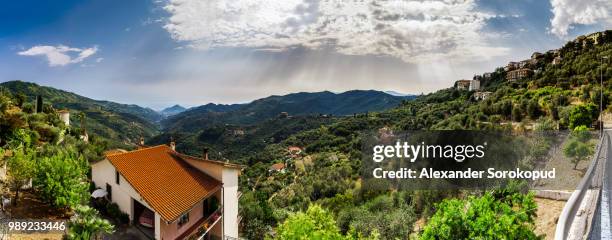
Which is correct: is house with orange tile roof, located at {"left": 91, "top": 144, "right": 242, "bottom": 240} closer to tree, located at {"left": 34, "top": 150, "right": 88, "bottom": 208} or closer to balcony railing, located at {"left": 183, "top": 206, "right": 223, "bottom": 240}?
balcony railing, located at {"left": 183, "top": 206, "right": 223, "bottom": 240}

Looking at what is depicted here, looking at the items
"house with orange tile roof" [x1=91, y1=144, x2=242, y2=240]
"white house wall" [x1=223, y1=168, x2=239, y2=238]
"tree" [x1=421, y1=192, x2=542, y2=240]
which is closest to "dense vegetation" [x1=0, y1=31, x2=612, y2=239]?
A: "tree" [x1=421, y1=192, x2=542, y2=240]

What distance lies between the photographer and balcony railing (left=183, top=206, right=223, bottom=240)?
1362 cm

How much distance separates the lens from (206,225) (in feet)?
47.0

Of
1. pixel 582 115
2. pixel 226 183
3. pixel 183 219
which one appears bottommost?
pixel 183 219

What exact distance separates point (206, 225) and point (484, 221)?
34.8ft

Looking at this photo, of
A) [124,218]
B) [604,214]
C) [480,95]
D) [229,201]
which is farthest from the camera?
[480,95]

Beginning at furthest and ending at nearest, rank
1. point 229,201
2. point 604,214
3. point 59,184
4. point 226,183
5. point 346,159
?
point 346,159 → point 229,201 → point 226,183 → point 59,184 → point 604,214

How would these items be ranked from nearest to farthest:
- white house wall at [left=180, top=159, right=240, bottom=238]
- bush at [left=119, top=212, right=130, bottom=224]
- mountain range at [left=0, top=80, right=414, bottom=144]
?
bush at [left=119, top=212, right=130, bottom=224], white house wall at [left=180, top=159, right=240, bottom=238], mountain range at [left=0, top=80, right=414, bottom=144]

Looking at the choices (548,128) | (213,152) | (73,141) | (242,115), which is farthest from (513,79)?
(242,115)

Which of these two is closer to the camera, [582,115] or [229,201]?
[229,201]

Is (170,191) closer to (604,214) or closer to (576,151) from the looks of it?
(604,214)

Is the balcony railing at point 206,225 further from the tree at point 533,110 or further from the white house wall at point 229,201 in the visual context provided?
the tree at point 533,110

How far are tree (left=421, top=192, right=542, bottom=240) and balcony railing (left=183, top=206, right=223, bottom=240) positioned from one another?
8922 millimetres

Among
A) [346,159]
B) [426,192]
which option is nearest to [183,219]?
[426,192]
